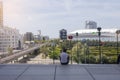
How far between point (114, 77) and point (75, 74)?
208cm

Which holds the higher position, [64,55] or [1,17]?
[1,17]

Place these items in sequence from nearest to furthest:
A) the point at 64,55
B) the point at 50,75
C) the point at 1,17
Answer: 1. the point at 50,75
2. the point at 64,55
3. the point at 1,17

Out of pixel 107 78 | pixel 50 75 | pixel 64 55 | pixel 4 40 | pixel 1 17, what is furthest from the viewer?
pixel 4 40

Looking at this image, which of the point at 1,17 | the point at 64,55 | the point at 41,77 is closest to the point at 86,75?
the point at 41,77

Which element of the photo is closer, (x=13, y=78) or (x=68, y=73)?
(x=13, y=78)

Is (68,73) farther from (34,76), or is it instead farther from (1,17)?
(1,17)

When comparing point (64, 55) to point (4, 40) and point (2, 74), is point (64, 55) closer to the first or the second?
point (2, 74)

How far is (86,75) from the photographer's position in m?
18.1

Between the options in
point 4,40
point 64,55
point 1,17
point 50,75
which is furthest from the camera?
point 4,40

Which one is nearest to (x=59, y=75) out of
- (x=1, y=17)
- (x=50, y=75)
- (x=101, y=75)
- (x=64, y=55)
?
(x=50, y=75)

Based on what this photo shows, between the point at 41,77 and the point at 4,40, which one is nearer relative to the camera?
the point at 41,77

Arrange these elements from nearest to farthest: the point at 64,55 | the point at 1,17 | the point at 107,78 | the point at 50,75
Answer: the point at 107,78
the point at 50,75
the point at 64,55
the point at 1,17

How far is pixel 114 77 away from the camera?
17.3 meters

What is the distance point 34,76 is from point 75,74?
207 cm
